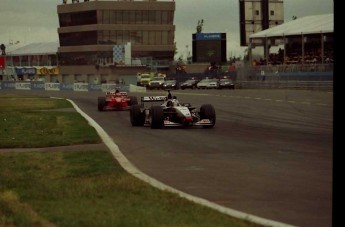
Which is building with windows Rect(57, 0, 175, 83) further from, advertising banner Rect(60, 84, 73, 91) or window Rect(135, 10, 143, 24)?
advertising banner Rect(60, 84, 73, 91)

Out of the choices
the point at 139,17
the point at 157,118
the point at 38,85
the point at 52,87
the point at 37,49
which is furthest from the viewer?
the point at 37,49

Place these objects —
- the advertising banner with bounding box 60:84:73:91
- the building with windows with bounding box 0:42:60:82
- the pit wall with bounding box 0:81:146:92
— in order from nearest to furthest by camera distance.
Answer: the pit wall with bounding box 0:81:146:92 < the advertising banner with bounding box 60:84:73:91 < the building with windows with bounding box 0:42:60:82

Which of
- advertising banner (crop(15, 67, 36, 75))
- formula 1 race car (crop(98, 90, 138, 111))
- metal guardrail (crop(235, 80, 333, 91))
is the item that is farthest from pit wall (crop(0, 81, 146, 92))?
advertising banner (crop(15, 67, 36, 75))

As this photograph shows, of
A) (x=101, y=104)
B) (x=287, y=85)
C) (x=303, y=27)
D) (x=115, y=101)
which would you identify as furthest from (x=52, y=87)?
(x=101, y=104)

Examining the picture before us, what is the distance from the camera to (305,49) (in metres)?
75.3

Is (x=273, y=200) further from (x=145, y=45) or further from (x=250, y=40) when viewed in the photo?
(x=145, y=45)

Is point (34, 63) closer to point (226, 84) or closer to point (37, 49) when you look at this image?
point (37, 49)

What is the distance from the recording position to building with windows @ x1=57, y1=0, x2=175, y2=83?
125 metres

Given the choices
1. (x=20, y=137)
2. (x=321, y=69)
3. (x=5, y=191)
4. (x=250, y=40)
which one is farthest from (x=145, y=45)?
(x=5, y=191)

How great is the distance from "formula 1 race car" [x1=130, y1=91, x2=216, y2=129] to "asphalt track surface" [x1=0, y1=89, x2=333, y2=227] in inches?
15.5

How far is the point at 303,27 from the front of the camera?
72.9m

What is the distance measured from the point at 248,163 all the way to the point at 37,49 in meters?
131

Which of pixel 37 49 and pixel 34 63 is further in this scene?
pixel 37 49

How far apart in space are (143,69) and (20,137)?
10006 cm
